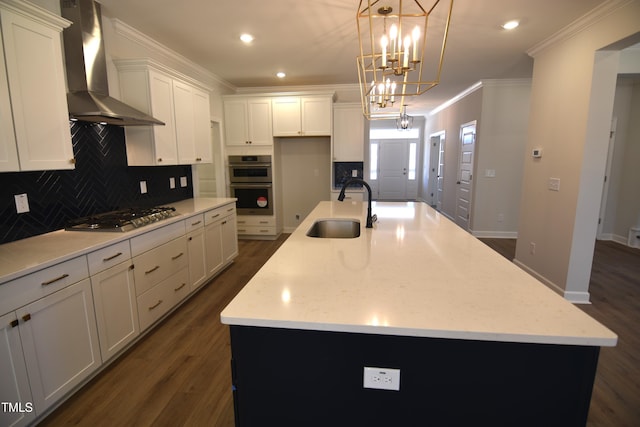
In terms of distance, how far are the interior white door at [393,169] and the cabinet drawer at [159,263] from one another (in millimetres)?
8067

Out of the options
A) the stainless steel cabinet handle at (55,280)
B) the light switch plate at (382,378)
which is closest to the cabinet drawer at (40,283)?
the stainless steel cabinet handle at (55,280)

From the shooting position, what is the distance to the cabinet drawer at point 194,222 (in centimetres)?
305

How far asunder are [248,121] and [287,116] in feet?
2.19

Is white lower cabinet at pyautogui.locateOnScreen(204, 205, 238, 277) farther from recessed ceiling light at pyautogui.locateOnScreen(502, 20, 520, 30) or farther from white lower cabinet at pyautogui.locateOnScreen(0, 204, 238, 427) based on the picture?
recessed ceiling light at pyautogui.locateOnScreen(502, 20, 520, 30)

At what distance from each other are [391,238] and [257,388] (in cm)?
120

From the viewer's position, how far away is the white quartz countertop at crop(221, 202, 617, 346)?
958mm

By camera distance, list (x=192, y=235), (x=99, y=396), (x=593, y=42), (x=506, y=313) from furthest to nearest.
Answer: (x=192, y=235) → (x=593, y=42) → (x=99, y=396) → (x=506, y=313)

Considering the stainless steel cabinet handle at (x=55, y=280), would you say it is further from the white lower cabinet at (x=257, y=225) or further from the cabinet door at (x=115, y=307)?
the white lower cabinet at (x=257, y=225)

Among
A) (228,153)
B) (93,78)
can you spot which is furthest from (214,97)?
(93,78)

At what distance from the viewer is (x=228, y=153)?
5.33 metres

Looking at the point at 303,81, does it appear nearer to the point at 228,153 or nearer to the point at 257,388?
the point at 228,153

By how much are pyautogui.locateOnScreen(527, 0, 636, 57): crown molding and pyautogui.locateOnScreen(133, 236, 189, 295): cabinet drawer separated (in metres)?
4.24

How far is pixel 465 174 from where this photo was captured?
20.1ft

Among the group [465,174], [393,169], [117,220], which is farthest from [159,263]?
[393,169]
